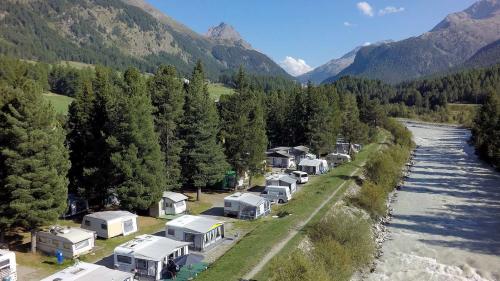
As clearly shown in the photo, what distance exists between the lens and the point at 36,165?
29547mm

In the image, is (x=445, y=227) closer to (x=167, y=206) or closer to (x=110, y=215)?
(x=167, y=206)

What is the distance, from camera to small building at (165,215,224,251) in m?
32.8

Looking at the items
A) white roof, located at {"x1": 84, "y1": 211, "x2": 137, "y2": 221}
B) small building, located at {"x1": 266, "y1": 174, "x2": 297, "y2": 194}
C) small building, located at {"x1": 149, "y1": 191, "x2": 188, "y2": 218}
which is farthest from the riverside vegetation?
white roof, located at {"x1": 84, "y1": 211, "x2": 137, "y2": 221}

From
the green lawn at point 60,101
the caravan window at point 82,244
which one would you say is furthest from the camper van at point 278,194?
the green lawn at point 60,101

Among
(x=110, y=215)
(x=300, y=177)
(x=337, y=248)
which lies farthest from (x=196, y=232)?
(x=300, y=177)

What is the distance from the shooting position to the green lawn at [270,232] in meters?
27.8

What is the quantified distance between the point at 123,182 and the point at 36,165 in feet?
31.4

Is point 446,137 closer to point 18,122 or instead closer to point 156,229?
point 156,229

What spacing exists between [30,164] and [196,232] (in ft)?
42.6

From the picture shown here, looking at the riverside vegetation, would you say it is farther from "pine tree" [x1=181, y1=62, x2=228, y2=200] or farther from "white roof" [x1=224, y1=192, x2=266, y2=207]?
"pine tree" [x1=181, y1=62, x2=228, y2=200]

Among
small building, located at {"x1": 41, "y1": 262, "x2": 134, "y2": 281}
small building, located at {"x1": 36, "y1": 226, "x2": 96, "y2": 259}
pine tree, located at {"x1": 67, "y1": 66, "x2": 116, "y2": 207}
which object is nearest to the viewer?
small building, located at {"x1": 41, "y1": 262, "x2": 134, "y2": 281}

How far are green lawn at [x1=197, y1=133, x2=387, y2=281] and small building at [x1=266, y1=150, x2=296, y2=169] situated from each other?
8197mm

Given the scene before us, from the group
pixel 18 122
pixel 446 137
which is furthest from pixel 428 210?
pixel 446 137

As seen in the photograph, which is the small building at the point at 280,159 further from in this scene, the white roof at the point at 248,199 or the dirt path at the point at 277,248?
the white roof at the point at 248,199
